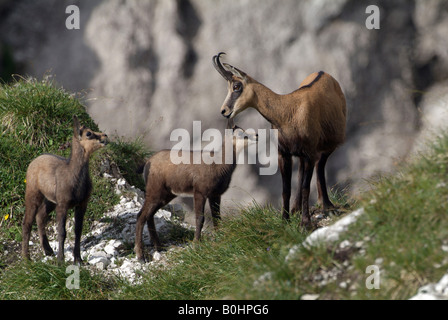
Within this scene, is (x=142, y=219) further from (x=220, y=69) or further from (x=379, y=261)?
(x=379, y=261)

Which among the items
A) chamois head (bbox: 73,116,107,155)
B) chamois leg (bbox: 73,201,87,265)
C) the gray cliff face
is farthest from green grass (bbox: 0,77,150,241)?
the gray cliff face

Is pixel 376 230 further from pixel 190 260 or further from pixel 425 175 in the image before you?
pixel 190 260

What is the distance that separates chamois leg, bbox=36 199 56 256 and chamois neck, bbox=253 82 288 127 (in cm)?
272

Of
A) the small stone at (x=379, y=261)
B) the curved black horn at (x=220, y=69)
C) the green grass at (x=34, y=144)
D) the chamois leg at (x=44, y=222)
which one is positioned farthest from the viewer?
the green grass at (x=34, y=144)

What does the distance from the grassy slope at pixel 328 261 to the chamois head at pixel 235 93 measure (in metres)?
1.17

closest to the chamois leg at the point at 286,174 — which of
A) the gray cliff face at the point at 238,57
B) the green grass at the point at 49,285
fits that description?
the green grass at the point at 49,285

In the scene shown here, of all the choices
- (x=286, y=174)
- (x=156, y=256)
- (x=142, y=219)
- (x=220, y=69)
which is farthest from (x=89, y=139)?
(x=286, y=174)

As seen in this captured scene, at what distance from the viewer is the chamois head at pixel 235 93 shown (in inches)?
224

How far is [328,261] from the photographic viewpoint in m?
4.44

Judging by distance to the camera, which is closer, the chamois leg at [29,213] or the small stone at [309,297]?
the small stone at [309,297]

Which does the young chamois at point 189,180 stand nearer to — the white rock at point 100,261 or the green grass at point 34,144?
the white rock at point 100,261

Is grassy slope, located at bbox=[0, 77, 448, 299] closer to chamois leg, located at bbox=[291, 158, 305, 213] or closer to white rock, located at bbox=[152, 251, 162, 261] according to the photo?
chamois leg, located at bbox=[291, 158, 305, 213]

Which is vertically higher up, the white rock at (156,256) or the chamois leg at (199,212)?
the chamois leg at (199,212)

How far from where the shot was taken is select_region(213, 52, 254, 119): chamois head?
224 inches
